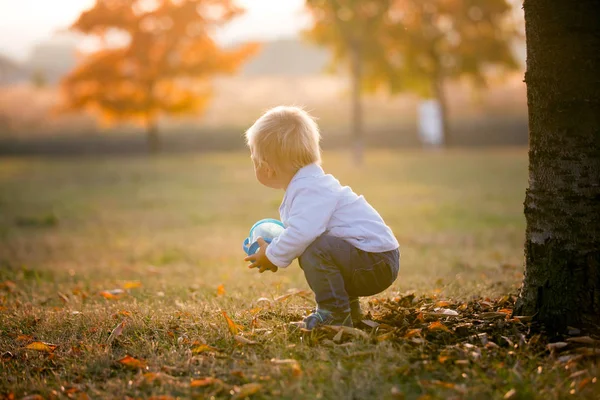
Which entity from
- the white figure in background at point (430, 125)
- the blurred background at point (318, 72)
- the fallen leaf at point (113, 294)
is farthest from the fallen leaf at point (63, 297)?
the white figure in background at point (430, 125)

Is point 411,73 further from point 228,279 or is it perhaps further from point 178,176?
point 228,279

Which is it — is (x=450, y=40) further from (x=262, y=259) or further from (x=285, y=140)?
(x=262, y=259)

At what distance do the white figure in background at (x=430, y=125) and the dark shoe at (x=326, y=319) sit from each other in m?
27.4

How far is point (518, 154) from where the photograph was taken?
22.2 m

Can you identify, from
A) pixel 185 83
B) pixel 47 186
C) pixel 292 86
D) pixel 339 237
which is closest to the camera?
pixel 339 237

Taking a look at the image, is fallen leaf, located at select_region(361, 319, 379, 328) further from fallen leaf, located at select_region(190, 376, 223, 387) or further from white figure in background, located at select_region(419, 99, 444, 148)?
white figure in background, located at select_region(419, 99, 444, 148)

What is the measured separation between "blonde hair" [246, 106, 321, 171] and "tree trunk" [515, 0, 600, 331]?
49.6 inches

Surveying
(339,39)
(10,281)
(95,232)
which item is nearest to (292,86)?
(339,39)

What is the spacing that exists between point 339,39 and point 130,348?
63.6 ft

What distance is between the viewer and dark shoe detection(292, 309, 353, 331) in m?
3.30

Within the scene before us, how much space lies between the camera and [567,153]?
3137 mm

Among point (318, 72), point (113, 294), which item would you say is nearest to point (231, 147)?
point (318, 72)

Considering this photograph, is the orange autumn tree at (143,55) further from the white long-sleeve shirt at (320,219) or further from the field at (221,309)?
the white long-sleeve shirt at (320,219)

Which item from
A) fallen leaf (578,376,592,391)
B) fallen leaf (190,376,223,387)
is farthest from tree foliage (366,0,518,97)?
fallen leaf (190,376,223,387)
